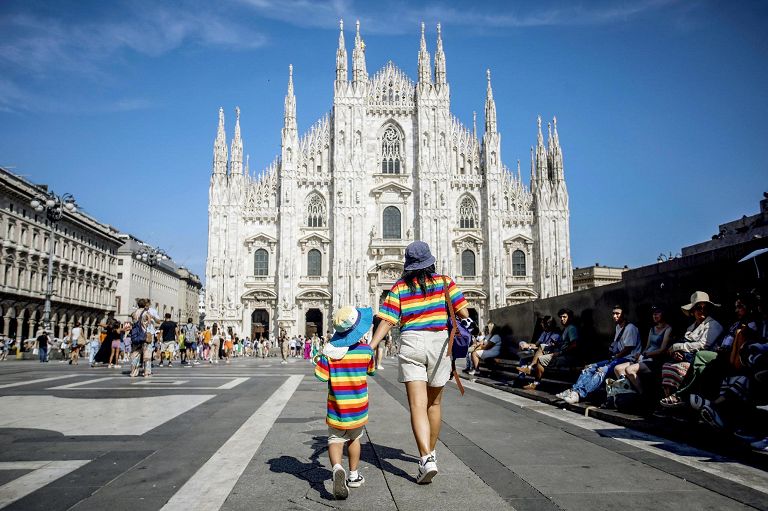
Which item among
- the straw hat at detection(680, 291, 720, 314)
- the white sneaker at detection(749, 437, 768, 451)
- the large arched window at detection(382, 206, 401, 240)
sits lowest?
the white sneaker at detection(749, 437, 768, 451)

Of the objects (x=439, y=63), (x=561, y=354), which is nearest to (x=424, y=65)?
(x=439, y=63)

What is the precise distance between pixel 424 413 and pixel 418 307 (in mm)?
763

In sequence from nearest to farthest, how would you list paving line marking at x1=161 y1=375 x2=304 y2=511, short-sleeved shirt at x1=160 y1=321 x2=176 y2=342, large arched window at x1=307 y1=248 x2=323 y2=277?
paving line marking at x1=161 y1=375 x2=304 y2=511 < short-sleeved shirt at x1=160 y1=321 x2=176 y2=342 < large arched window at x1=307 y1=248 x2=323 y2=277

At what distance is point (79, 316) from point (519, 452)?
163 ft

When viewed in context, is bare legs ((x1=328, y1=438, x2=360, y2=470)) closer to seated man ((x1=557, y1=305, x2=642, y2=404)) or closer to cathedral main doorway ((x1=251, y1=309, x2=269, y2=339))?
seated man ((x1=557, y1=305, x2=642, y2=404))

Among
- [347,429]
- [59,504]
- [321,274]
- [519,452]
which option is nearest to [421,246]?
[347,429]

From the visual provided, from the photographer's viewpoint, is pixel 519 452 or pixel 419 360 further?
pixel 519 452

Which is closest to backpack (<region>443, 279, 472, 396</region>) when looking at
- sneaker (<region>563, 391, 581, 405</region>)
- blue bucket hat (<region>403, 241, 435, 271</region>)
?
Result: blue bucket hat (<region>403, 241, 435, 271</region>)

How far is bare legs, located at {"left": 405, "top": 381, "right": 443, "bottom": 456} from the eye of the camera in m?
4.00

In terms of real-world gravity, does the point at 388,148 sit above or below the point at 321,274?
above

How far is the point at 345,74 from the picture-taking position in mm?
40375

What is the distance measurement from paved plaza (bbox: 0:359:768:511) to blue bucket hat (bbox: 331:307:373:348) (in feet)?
2.98

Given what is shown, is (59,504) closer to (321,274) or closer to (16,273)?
(321,274)

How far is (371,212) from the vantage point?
4038 centimetres
